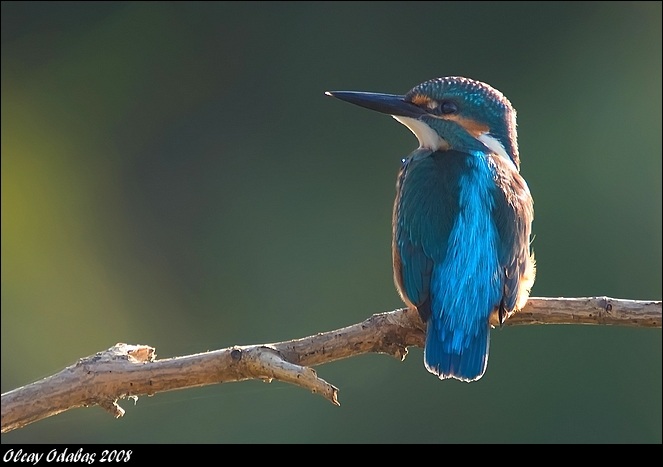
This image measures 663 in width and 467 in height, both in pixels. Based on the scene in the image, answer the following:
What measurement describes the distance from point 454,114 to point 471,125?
5cm

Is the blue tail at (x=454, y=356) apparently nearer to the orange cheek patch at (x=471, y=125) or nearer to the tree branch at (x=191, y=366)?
the tree branch at (x=191, y=366)

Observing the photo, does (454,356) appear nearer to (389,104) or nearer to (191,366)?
(191,366)

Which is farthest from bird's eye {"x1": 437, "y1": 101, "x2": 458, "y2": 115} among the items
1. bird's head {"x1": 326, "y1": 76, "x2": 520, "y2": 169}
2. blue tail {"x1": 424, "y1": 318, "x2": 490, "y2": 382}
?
blue tail {"x1": 424, "y1": 318, "x2": 490, "y2": 382}

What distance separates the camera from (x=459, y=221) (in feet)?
7.70

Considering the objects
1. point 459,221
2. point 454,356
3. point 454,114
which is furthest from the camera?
point 454,114

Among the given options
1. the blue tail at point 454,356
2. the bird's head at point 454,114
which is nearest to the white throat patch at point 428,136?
the bird's head at point 454,114

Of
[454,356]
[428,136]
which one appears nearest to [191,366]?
[454,356]

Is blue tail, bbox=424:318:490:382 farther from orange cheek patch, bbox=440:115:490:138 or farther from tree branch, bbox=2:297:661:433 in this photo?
orange cheek patch, bbox=440:115:490:138

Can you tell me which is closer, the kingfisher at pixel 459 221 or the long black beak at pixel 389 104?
the kingfisher at pixel 459 221

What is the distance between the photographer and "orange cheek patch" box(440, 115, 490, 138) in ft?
8.58

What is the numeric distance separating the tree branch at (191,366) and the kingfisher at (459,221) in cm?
19

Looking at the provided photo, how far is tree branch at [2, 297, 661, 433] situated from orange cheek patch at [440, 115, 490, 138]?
0.66 meters

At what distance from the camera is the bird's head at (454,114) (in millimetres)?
2615
